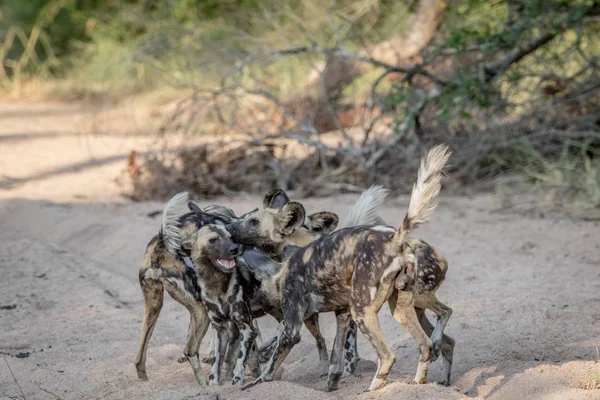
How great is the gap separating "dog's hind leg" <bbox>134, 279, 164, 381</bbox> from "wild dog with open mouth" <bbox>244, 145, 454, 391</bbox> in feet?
1.80

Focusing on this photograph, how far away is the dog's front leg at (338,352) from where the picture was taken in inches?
180

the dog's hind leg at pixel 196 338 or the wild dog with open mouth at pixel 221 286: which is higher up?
the wild dog with open mouth at pixel 221 286

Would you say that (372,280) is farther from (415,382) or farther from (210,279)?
(210,279)

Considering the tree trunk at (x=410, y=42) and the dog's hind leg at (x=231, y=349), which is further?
the tree trunk at (x=410, y=42)

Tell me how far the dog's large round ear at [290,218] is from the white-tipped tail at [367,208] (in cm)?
27

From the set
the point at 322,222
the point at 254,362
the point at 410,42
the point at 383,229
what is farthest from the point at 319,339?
the point at 410,42

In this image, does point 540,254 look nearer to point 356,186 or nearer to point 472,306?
point 472,306

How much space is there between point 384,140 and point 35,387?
6.36 metres

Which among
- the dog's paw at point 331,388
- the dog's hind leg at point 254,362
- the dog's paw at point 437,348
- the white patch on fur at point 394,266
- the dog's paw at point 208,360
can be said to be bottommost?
the dog's paw at point 208,360

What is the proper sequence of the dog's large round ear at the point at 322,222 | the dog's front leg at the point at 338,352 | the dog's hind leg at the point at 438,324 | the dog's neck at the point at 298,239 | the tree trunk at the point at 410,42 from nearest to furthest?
1. the dog's front leg at the point at 338,352
2. the dog's hind leg at the point at 438,324
3. the dog's neck at the point at 298,239
4. the dog's large round ear at the point at 322,222
5. the tree trunk at the point at 410,42

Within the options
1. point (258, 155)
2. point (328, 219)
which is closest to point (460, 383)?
point (328, 219)

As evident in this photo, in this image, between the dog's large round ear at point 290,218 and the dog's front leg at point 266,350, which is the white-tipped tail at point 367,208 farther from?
the dog's front leg at point 266,350

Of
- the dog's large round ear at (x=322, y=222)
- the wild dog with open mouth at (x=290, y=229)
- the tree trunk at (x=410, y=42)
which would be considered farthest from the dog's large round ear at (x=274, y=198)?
the tree trunk at (x=410, y=42)

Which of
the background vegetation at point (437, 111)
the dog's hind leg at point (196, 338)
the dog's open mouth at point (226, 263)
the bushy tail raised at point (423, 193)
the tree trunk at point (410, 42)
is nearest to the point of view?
the bushy tail raised at point (423, 193)
